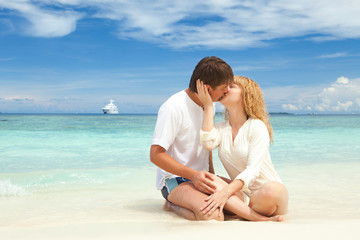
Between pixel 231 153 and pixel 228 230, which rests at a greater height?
pixel 231 153

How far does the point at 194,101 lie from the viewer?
3.58m

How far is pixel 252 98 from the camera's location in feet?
11.2

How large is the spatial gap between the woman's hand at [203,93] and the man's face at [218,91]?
47mm

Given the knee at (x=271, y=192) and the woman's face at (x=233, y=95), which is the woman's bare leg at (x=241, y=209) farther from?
the woman's face at (x=233, y=95)

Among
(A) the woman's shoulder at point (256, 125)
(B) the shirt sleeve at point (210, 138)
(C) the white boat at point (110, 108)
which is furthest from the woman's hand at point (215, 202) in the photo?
(C) the white boat at point (110, 108)

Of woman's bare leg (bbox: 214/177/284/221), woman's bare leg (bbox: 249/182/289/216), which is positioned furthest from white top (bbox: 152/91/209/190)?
woman's bare leg (bbox: 249/182/289/216)

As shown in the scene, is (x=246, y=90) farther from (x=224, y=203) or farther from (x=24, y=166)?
(x=24, y=166)

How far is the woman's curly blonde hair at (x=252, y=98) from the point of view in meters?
3.39

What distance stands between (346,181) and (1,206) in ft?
17.1

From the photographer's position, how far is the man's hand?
3225 mm

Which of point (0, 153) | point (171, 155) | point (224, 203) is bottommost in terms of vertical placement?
point (0, 153)

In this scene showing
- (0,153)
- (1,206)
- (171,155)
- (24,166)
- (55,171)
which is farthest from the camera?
(0,153)

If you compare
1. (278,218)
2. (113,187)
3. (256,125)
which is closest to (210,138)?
(256,125)

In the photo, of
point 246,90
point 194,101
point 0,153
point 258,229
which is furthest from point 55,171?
point 258,229
